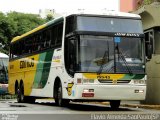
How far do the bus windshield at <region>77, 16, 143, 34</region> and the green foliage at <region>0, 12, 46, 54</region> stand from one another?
3605 centimetres

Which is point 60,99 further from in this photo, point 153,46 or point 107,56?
point 153,46

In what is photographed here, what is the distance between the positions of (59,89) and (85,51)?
9.06 feet

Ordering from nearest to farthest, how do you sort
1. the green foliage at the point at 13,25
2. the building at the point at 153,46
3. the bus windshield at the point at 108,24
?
the bus windshield at the point at 108,24 < the building at the point at 153,46 < the green foliage at the point at 13,25

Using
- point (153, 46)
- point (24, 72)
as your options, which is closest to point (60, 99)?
point (153, 46)

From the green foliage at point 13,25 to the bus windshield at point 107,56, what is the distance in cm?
3663

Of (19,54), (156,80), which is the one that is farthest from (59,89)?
(19,54)

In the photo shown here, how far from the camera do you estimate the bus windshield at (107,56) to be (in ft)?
58.3

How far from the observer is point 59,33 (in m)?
20.1

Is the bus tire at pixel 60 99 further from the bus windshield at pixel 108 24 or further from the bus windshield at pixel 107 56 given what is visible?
the bus windshield at pixel 108 24

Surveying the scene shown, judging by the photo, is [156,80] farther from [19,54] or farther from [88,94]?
[19,54]

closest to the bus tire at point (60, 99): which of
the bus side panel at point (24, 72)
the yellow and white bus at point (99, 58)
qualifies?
the yellow and white bus at point (99, 58)

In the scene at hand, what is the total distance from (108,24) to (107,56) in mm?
1366

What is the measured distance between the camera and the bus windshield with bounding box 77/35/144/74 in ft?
58.3

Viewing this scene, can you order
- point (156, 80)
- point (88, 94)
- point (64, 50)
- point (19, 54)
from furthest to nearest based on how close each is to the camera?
point (19, 54), point (156, 80), point (64, 50), point (88, 94)
